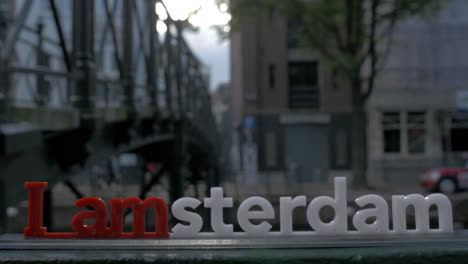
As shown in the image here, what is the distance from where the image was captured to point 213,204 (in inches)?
86.7

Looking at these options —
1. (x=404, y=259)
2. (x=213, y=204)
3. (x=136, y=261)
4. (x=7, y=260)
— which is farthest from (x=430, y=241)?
(x=7, y=260)

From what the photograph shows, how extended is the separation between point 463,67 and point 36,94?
26.5 metres

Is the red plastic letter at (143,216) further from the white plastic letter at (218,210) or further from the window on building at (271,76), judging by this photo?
the window on building at (271,76)

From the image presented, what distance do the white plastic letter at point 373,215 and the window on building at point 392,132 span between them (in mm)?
26853

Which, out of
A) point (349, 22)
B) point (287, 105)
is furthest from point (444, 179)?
point (287, 105)

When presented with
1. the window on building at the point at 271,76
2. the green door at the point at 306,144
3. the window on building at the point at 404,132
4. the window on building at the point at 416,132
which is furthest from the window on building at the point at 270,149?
the window on building at the point at 416,132

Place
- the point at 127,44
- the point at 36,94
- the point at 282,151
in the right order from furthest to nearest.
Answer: the point at 282,151
the point at 127,44
the point at 36,94

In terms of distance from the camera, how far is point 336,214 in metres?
2.21

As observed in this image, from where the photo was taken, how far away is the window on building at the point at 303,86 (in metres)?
30.3

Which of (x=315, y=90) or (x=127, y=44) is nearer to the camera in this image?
(x=127, y=44)

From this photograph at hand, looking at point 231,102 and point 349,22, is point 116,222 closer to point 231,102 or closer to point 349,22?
point 349,22

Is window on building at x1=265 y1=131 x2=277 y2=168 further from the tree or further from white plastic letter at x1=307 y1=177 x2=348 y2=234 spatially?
white plastic letter at x1=307 y1=177 x2=348 y2=234

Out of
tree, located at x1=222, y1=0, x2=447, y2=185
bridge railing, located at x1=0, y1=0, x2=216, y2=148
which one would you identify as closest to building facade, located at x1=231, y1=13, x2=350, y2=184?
tree, located at x1=222, y1=0, x2=447, y2=185

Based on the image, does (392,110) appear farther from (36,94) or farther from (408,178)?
(36,94)
